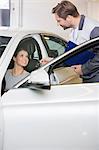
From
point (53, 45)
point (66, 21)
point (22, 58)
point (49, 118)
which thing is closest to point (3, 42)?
point (22, 58)

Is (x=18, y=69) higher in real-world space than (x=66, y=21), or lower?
lower

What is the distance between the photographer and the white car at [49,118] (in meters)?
2.34

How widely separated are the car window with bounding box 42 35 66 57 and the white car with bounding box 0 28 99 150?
1.23 metres

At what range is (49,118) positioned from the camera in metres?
2.34

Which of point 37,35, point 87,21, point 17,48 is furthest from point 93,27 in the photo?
point 37,35

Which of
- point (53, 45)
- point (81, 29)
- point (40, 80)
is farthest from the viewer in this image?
point (53, 45)

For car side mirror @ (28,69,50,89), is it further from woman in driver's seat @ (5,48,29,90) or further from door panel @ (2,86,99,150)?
woman in driver's seat @ (5,48,29,90)

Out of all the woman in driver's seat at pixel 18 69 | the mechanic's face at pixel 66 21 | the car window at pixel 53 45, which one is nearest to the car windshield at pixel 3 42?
the woman in driver's seat at pixel 18 69

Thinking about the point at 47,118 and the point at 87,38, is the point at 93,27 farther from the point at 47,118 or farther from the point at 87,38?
the point at 47,118

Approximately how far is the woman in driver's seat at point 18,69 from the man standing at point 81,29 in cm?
39

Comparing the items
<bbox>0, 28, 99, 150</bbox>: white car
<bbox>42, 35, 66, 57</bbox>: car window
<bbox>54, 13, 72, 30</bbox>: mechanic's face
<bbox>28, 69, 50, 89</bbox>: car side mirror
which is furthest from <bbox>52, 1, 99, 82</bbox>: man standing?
<bbox>42, 35, 66, 57</bbox>: car window

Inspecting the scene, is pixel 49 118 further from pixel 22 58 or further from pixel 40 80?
pixel 22 58

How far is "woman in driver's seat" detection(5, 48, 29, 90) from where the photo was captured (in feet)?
9.02

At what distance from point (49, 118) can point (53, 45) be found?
1.56 metres
